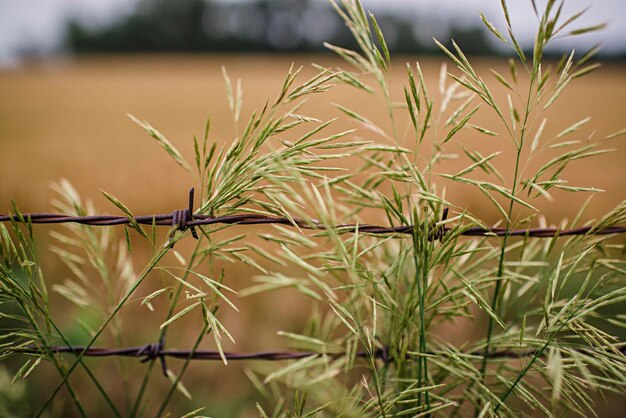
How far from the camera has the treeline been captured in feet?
174

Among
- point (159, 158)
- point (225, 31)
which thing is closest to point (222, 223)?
point (159, 158)

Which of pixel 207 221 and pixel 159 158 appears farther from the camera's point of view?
pixel 159 158

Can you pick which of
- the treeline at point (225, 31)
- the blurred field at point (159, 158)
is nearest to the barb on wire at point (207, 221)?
the blurred field at point (159, 158)

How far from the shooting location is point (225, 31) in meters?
54.4

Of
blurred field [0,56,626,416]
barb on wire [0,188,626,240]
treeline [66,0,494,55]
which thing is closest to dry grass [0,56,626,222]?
blurred field [0,56,626,416]

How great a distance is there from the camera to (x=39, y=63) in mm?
52188

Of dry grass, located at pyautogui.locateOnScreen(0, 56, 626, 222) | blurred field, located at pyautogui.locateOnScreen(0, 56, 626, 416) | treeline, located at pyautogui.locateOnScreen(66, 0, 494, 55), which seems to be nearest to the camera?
blurred field, located at pyautogui.locateOnScreen(0, 56, 626, 416)

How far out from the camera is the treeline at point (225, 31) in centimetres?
5303

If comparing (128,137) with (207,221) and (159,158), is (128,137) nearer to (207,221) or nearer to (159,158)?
(159,158)

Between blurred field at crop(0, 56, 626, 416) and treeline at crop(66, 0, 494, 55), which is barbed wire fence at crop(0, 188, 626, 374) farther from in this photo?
treeline at crop(66, 0, 494, 55)

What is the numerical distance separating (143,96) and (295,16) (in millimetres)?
42236

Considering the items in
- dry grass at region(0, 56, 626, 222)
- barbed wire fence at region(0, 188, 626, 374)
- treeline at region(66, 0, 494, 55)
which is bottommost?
dry grass at region(0, 56, 626, 222)

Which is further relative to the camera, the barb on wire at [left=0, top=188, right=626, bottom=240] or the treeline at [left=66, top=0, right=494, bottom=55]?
the treeline at [left=66, top=0, right=494, bottom=55]

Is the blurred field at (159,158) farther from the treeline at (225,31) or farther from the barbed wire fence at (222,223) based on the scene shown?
the treeline at (225,31)
